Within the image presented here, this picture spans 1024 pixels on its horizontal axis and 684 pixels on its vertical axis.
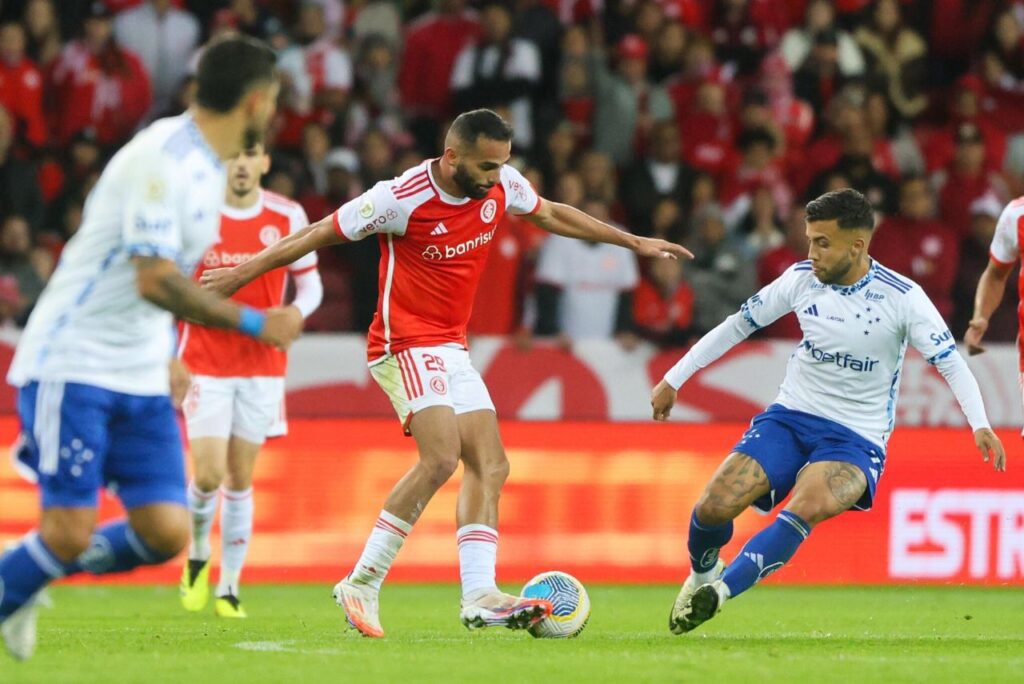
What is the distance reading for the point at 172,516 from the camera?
679cm

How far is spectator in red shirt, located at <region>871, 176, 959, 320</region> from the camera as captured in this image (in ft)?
50.6

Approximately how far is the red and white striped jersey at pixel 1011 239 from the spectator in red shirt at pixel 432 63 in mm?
7577

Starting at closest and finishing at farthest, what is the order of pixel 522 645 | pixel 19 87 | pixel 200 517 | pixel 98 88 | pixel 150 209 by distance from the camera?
pixel 150 209
pixel 522 645
pixel 200 517
pixel 19 87
pixel 98 88

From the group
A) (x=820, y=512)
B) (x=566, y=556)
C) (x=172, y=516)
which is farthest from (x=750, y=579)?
(x=566, y=556)

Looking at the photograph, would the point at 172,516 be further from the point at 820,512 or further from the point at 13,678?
the point at 820,512

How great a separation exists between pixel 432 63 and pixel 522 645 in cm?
968

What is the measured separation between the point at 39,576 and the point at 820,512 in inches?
148

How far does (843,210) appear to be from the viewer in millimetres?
8820

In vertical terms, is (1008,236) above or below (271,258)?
above

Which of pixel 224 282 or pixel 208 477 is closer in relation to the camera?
pixel 224 282

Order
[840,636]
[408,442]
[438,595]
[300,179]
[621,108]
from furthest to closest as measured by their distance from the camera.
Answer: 1. [621,108]
2. [300,179]
3. [408,442]
4. [438,595]
5. [840,636]

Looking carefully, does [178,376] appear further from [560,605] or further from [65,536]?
[560,605]

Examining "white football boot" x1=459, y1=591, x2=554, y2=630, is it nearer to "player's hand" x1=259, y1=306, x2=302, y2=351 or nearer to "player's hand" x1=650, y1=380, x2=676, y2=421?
"player's hand" x1=650, y1=380, x2=676, y2=421

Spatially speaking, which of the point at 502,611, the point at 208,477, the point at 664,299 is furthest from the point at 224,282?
the point at 664,299
